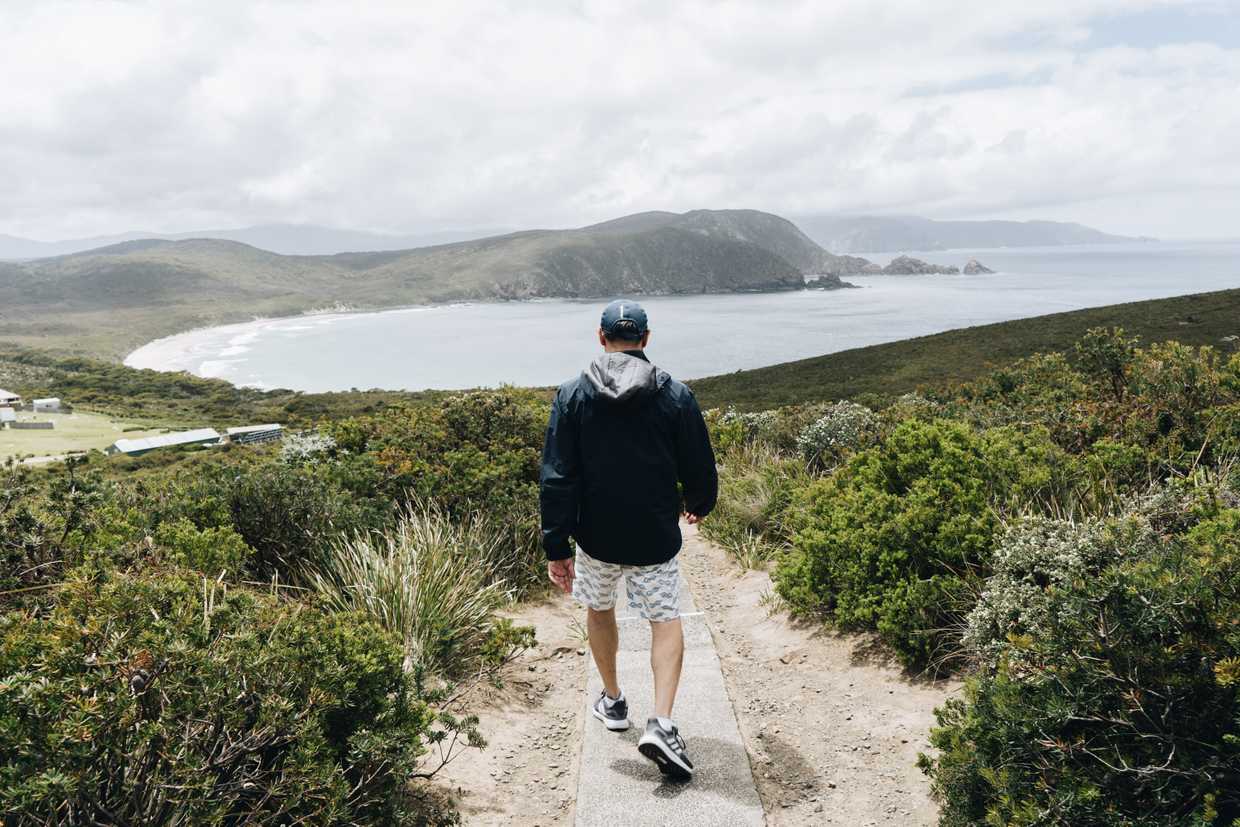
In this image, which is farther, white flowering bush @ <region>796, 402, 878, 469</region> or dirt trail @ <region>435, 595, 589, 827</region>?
white flowering bush @ <region>796, 402, 878, 469</region>

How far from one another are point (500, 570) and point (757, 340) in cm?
8157

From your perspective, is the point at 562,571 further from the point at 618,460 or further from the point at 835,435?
the point at 835,435

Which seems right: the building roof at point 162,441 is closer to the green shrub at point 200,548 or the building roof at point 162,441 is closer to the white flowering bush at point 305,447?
the white flowering bush at point 305,447

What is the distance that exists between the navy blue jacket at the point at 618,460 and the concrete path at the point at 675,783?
98 centimetres

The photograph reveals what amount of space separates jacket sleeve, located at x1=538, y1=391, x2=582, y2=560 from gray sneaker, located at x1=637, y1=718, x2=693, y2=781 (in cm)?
91

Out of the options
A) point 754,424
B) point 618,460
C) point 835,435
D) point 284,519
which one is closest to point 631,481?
point 618,460

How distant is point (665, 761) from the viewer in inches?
122

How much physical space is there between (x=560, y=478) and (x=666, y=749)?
49.1 inches

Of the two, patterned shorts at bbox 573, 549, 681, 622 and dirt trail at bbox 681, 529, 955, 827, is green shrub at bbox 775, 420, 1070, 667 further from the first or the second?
patterned shorts at bbox 573, 549, 681, 622

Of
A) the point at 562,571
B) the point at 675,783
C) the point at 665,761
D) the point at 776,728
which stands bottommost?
the point at 776,728

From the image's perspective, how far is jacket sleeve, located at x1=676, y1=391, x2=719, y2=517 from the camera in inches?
125

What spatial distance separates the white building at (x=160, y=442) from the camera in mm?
43344

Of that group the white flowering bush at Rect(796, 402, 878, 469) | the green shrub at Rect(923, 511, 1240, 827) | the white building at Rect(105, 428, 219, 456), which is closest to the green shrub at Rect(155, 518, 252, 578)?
the green shrub at Rect(923, 511, 1240, 827)

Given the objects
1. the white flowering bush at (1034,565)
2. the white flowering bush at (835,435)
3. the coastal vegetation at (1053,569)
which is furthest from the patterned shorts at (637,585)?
the white flowering bush at (835,435)
